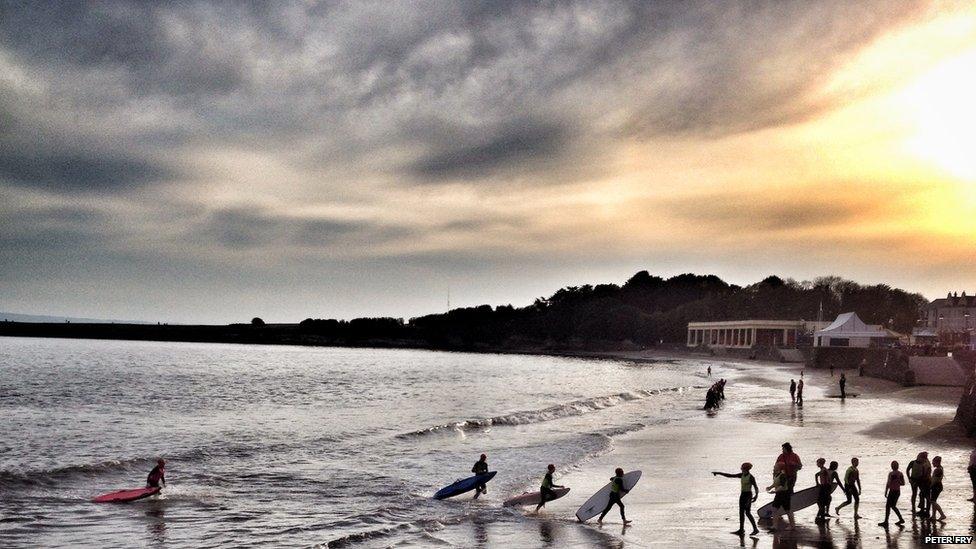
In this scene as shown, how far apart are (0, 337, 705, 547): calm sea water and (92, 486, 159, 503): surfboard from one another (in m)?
0.34

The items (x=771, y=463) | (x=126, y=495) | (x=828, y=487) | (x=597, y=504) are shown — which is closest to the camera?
(x=828, y=487)

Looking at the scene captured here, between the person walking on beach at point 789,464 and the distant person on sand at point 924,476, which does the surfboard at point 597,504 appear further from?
the distant person on sand at point 924,476

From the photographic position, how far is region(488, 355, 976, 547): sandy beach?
18188 millimetres

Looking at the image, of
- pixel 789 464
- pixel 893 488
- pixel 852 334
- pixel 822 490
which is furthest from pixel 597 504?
pixel 852 334

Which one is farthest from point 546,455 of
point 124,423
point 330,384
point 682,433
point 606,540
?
point 330,384

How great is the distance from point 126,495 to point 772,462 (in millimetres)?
22511

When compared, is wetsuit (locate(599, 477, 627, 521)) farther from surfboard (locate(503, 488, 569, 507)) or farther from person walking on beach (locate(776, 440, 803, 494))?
person walking on beach (locate(776, 440, 803, 494))

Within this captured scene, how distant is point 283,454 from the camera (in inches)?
1441

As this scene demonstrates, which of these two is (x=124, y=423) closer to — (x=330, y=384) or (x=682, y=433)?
(x=682, y=433)

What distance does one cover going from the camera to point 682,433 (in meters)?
40.7

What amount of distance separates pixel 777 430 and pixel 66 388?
2762 inches

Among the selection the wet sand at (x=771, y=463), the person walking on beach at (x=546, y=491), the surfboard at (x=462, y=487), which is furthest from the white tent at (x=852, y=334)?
the person walking on beach at (x=546, y=491)

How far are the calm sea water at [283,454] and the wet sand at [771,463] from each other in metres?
2.81

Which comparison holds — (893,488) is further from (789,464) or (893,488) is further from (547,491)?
(547,491)
